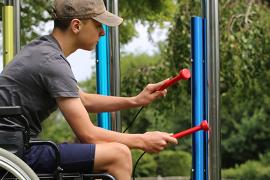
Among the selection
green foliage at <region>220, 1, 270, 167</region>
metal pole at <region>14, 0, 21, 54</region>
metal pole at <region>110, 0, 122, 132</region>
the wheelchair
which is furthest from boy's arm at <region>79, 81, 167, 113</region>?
green foliage at <region>220, 1, 270, 167</region>

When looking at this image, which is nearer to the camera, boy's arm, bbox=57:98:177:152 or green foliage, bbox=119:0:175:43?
boy's arm, bbox=57:98:177:152

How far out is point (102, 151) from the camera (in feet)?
10.1

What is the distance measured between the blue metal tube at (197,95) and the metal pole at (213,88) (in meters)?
0.04

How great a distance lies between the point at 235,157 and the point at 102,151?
1630cm

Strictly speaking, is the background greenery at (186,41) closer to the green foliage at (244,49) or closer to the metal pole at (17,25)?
the green foliage at (244,49)

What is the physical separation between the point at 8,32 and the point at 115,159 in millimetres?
2152

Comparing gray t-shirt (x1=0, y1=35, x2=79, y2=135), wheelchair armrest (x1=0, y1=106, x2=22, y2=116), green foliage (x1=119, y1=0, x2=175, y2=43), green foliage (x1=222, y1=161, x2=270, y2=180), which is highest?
green foliage (x1=119, y1=0, x2=175, y2=43)

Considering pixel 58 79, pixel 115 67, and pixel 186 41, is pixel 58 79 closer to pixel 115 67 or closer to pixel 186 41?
pixel 115 67

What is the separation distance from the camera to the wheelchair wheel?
117 inches

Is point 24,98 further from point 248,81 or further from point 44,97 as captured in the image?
point 248,81

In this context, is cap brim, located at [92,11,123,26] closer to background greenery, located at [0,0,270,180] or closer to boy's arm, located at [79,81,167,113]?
boy's arm, located at [79,81,167,113]

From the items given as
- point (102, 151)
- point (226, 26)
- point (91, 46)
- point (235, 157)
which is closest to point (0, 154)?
point (102, 151)

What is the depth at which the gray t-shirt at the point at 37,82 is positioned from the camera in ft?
10.3

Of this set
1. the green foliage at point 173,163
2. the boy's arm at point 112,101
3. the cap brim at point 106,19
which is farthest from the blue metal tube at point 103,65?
the green foliage at point 173,163
